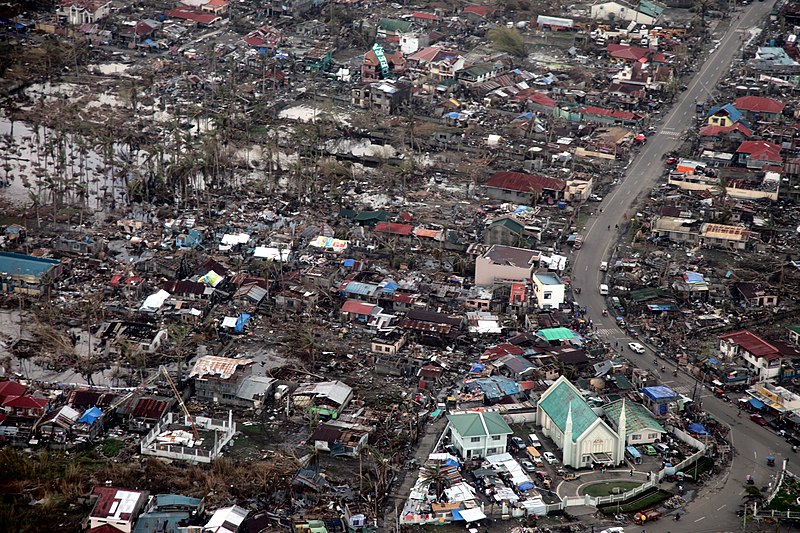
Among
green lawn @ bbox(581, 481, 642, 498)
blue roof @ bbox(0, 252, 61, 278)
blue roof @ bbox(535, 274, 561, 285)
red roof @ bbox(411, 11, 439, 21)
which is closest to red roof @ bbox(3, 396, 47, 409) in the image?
blue roof @ bbox(0, 252, 61, 278)

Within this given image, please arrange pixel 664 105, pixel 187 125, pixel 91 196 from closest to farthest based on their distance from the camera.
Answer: pixel 91 196 → pixel 187 125 → pixel 664 105

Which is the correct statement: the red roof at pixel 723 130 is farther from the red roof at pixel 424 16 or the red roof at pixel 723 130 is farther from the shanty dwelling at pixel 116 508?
the shanty dwelling at pixel 116 508

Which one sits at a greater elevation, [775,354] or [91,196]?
[775,354]

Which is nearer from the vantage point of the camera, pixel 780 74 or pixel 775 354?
pixel 775 354

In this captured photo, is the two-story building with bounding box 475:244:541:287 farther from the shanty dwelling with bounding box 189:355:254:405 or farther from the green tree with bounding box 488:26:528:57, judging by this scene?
the green tree with bounding box 488:26:528:57

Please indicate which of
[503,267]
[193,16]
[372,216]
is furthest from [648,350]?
[193,16]

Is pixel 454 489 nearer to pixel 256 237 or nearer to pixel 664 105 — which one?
pixel 256 237

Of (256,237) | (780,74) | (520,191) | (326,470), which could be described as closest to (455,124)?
(520,191)

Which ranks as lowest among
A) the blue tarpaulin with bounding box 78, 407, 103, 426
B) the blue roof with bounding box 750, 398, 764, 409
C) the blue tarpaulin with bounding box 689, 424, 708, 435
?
the blue tarpaulin with bounding box 78, 407, 103, 426
